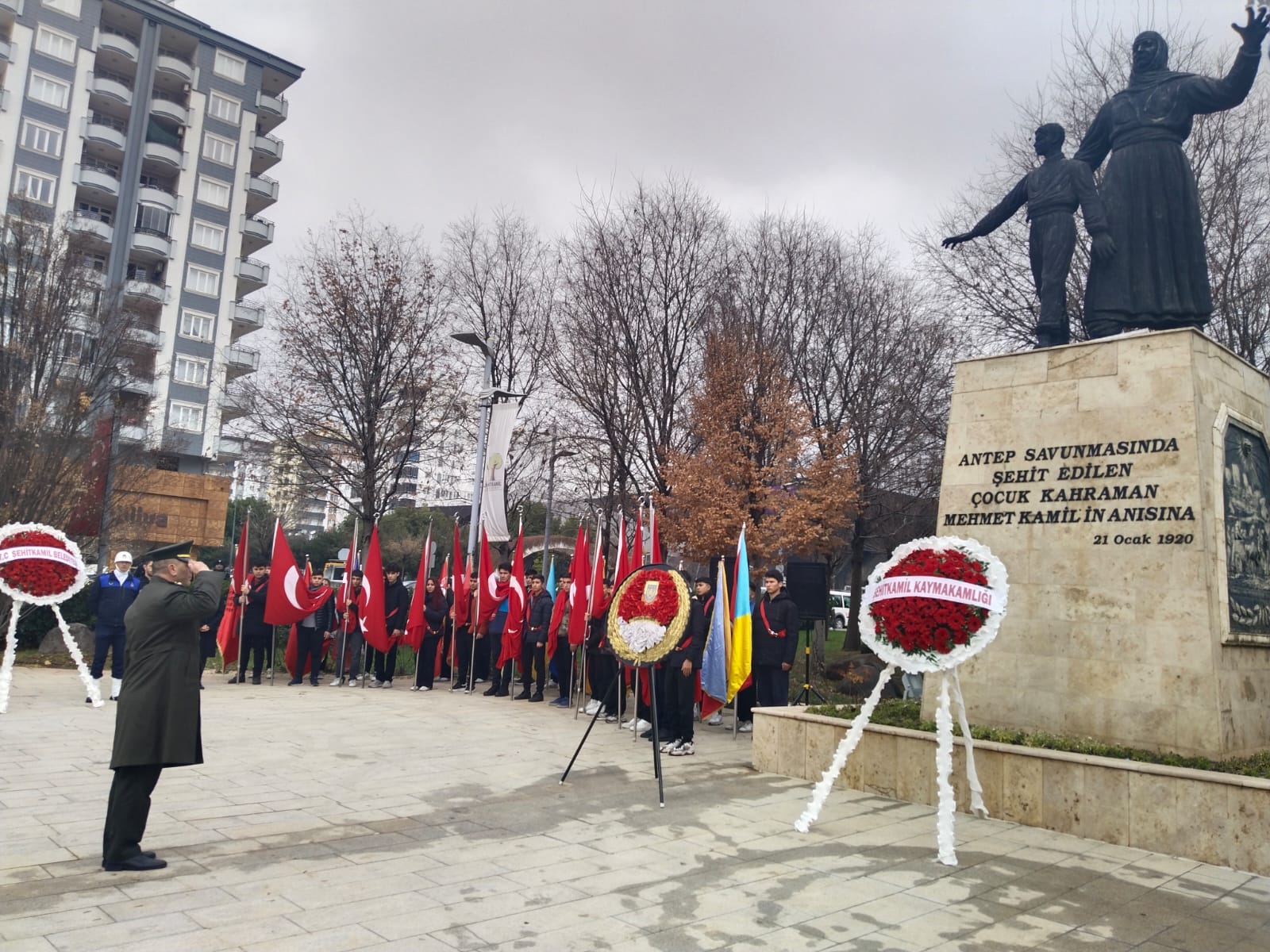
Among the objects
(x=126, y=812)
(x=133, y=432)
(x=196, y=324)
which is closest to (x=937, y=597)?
(x=126, y=812)

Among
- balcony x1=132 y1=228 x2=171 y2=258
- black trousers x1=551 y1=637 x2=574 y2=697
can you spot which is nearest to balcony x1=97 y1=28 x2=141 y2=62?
balcony x1=132 y1=228 x2=171 y2=258

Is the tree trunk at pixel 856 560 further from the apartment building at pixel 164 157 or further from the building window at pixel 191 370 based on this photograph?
the building window at pixel 191 370

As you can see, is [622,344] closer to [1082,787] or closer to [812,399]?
[812,399]

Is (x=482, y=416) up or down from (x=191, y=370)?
down

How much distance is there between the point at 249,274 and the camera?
49312mm

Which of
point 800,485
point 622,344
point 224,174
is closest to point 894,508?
point 800,485

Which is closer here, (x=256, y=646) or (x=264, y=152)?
(x=256, y=646)

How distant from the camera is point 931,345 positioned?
2288cm

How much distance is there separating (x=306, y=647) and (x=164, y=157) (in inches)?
A: 1633

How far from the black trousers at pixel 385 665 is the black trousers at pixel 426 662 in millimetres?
500

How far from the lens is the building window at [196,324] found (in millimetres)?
46531

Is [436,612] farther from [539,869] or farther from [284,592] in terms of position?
[539,869]

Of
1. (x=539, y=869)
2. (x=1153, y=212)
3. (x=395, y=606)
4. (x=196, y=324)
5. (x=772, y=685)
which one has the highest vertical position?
(x=196, y=324)

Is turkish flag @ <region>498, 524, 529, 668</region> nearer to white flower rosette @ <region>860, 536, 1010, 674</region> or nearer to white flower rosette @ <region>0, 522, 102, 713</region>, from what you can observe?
white flower rosette @ <region>0, 522, 102, 713</region>
